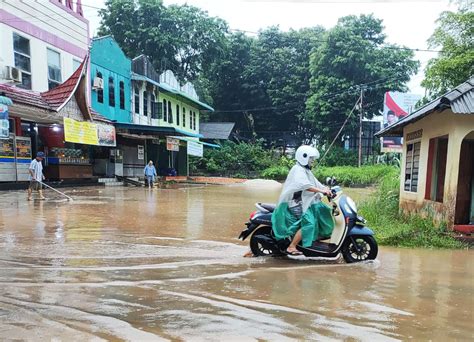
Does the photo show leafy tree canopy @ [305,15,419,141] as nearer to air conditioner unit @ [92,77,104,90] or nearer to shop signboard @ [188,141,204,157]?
shop signboard @ [188,141,204,157]

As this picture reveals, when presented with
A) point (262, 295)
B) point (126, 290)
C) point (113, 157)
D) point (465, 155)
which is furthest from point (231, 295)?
point (113, 157)

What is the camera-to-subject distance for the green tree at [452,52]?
1625cm

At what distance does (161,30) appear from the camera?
129 ft

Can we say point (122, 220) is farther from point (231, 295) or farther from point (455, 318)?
point (455, 318)

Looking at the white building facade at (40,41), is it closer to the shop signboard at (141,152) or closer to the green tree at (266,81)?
the shop signboard at (141,152)

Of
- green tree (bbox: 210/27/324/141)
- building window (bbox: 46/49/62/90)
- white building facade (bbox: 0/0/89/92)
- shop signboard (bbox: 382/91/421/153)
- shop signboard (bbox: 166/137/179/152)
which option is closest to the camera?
white building facade (bbox: 0/0/89/92)

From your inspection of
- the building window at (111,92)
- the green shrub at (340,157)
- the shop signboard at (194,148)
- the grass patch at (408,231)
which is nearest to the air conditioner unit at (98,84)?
the building window at (111,92)

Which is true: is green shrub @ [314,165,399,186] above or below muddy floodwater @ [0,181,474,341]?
below

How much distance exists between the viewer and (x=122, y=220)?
9.52 meters

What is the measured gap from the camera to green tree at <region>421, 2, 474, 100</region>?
53.3 ft

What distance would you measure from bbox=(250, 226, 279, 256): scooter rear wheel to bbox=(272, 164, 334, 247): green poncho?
382 millimetres

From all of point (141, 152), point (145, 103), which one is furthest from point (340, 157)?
point (141, 152)

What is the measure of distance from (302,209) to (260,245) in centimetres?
96

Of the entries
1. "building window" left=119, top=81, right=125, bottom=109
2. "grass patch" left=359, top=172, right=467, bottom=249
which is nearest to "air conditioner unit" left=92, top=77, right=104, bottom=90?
"building window" left=119, top=81, right=125, bottom=109
